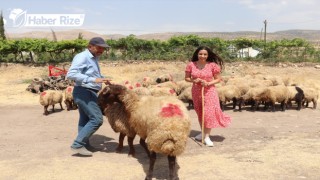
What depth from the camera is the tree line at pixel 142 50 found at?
24375mm

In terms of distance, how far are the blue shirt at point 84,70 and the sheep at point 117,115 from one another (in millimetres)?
294

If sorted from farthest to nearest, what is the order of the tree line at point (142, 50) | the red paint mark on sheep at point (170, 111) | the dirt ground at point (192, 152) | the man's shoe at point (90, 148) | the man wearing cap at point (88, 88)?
1. the tree line at point (142, 50)
2. the man's shoe at point (90, 148)
3. the man wearing cap at point (88, 88)
4. the dirt ground at point (192, 152)
5. the red paint mark on sheep at point (170, 111)

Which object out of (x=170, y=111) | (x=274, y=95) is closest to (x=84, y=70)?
(x=170, y=111)

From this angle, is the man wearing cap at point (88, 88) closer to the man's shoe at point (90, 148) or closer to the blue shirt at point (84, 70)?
the blue shirt at point (84, 70)

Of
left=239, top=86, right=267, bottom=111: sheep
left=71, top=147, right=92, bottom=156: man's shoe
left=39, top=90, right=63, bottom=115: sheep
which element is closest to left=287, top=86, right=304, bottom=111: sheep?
left=239, top=86, right=267, bottom=111: sheep

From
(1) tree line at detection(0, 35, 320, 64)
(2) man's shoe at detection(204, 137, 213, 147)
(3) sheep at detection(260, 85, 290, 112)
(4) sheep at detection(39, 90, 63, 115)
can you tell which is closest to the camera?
(2) man's shoe at detection(204, 137, 213, 147)

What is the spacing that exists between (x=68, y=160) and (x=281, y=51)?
21441 millimetres

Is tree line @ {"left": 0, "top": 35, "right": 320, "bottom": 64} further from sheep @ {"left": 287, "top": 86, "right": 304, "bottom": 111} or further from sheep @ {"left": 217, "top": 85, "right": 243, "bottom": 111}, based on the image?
sheep @ {"left": 217, "top": 85, "right": 243, "bottom": 111}

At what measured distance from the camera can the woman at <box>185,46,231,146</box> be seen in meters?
6.93

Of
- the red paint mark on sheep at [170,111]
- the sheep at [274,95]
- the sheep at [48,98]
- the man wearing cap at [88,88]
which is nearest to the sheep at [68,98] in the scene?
the sheep at [48,98]

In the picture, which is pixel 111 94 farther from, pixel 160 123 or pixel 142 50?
pixel 142 50

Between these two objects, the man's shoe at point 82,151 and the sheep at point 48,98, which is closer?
the man's shoe at point 82,151

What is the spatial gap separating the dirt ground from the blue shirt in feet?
4.44

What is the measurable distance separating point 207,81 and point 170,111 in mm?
2151
